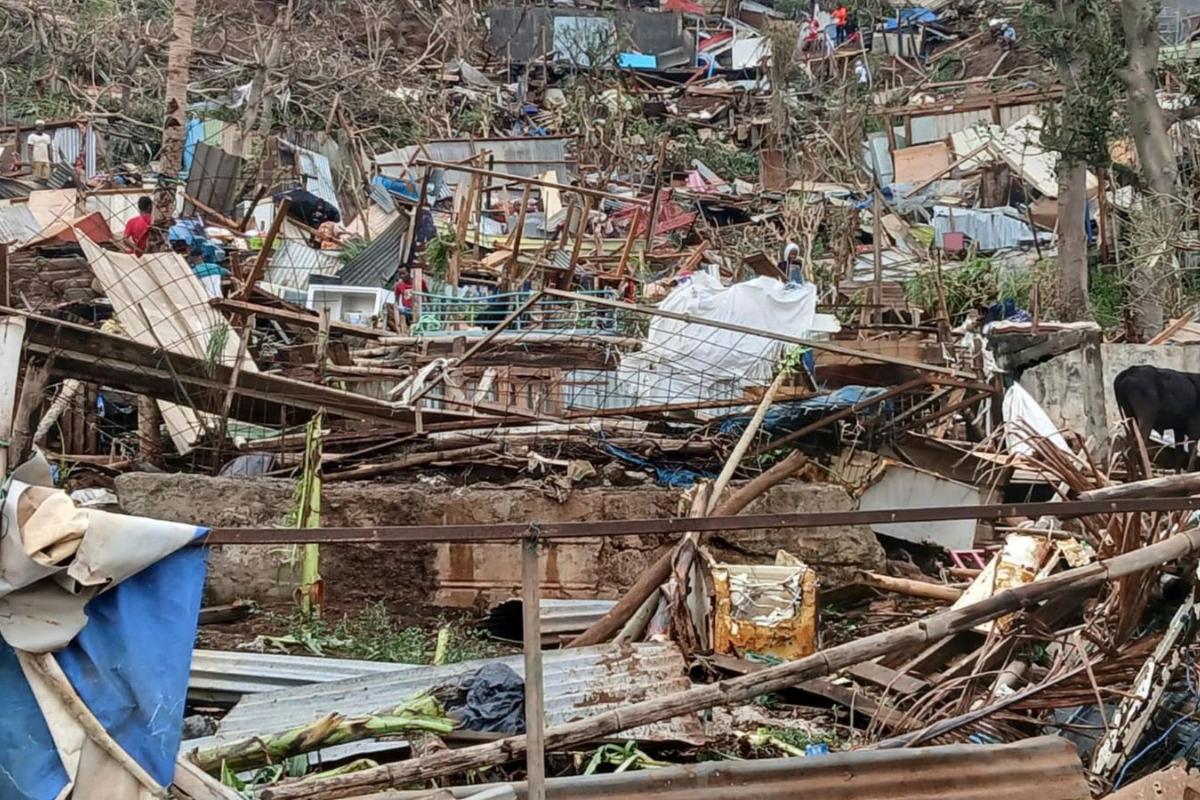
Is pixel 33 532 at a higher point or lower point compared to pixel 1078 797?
higher

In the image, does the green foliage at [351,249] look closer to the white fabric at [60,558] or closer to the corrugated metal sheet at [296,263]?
the corrugated metal sheet at [296,263]

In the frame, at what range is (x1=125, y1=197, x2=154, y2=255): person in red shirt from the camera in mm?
10298

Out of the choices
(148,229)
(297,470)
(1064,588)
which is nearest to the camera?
(1064,588)

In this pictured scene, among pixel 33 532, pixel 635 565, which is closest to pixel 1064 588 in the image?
A: pixel 33 532

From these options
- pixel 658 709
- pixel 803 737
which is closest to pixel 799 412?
pixel 803 737

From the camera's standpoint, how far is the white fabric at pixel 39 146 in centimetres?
1753

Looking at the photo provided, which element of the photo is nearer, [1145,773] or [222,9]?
[1145,773]

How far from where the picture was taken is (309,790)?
325cm

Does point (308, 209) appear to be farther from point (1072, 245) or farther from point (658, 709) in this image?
point (658, 709)

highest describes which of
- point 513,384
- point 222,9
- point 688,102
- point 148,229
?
point 222,9

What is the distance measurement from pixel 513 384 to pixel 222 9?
21652mm

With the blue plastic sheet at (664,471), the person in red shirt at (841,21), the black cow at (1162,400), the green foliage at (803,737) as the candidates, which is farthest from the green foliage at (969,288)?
the person in red shirt at (841,21)

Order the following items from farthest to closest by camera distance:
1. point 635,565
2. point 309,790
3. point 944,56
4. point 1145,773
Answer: point 944,56 < point 635,565 < point 1145,773 < point 309,790

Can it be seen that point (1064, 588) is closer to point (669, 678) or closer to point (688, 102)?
point (669, 678)
